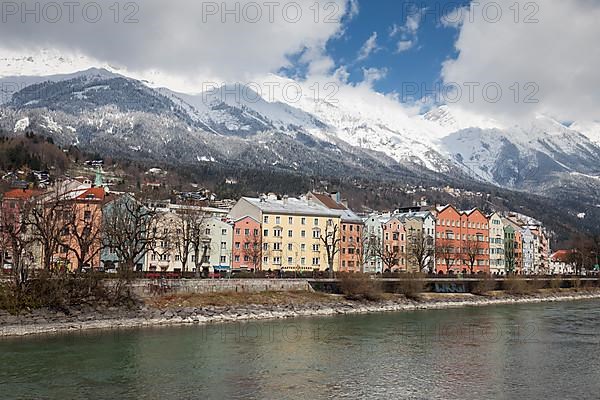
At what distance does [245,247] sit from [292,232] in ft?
27.3

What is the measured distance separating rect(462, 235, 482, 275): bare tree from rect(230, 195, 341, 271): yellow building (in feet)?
92.1

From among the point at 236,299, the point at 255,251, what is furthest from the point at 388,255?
the point at 236,299

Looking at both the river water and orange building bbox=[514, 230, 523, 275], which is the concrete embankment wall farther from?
orange building bbox=[514, 230, 523, 275]

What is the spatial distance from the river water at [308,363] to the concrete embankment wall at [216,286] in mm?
8862

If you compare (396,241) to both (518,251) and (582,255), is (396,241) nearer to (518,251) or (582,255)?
(518,251)

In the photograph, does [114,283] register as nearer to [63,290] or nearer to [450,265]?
[63,290]

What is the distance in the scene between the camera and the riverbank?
4569 centimetres

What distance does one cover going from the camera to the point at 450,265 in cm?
11181

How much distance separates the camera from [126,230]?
201 feet

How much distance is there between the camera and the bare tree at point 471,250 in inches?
4348

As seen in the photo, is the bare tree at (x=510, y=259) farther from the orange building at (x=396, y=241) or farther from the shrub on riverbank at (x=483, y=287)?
Answer: the shrub on riverbank at (x=483, y=287)

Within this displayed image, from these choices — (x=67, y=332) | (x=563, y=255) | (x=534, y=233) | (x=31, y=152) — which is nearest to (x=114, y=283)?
(x=67, y=332)

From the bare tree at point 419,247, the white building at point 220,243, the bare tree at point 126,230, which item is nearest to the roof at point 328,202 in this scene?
the bare tree at point 419,247

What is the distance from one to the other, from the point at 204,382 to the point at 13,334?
2034cm
